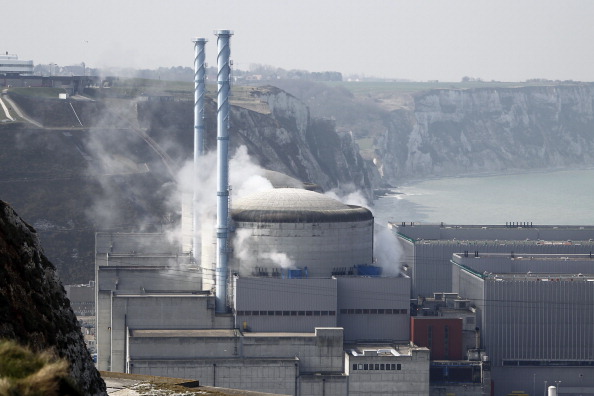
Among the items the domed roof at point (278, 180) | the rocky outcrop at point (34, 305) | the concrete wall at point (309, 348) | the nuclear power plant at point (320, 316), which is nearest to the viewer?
the rocky outcrop at point (34, 305)

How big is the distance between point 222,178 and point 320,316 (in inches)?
434

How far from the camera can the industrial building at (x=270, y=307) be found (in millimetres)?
75062

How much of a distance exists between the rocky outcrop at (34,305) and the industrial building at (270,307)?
57.5 metres

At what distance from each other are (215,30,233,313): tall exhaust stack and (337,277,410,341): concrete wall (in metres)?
7.37

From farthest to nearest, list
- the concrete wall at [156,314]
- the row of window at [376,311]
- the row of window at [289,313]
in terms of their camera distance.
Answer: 1. the row of window at [376,311]
2. the concrete wall at [156,314]
3. the row of window at [289,313]

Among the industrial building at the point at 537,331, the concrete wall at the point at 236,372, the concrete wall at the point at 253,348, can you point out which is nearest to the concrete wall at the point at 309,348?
the concrete wall at the point at 253,348

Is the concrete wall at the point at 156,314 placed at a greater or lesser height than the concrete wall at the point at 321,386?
greater

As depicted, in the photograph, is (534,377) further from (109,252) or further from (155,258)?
(109,252)

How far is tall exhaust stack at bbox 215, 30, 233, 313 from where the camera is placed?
85.2 m

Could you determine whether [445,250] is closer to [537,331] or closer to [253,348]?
[537,331]

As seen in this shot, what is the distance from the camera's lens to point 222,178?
282ft

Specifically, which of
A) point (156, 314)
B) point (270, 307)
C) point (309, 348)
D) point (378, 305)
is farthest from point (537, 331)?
point (156, 314)

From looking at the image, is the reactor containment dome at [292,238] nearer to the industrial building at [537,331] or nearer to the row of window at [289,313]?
the row of window at [289,313]

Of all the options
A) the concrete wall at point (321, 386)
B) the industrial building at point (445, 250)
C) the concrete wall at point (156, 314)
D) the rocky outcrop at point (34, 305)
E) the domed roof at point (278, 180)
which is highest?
the domed roof at point (278, 180)
